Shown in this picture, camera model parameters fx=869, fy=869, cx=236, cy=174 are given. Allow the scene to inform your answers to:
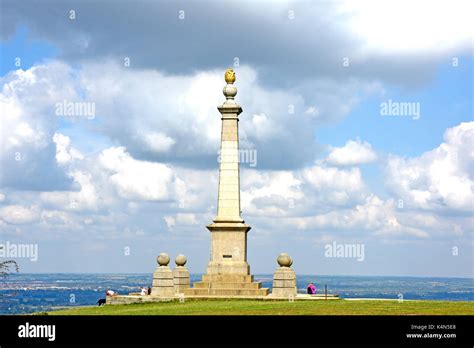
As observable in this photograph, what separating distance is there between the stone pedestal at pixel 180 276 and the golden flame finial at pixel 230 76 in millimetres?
9493

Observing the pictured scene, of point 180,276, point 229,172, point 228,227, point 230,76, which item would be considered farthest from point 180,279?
point 230,76

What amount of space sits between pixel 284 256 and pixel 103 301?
32.2 feet

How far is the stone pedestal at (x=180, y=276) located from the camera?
43844 mm

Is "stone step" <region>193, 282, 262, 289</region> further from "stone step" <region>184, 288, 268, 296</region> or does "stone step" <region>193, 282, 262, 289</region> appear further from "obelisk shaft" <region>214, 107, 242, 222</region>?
"obelisk shaft" <region>214, 107, 242, 222</region>

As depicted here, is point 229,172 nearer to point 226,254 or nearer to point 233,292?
point 226,254

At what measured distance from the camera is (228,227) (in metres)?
43.7

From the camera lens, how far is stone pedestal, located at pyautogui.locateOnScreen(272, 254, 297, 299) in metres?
41.1

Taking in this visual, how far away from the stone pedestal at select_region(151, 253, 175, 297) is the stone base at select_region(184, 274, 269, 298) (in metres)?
0.88

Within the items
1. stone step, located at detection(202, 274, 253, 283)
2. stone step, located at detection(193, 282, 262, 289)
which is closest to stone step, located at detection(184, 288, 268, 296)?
stone step, located at detection(193, 282, 262, 289)
